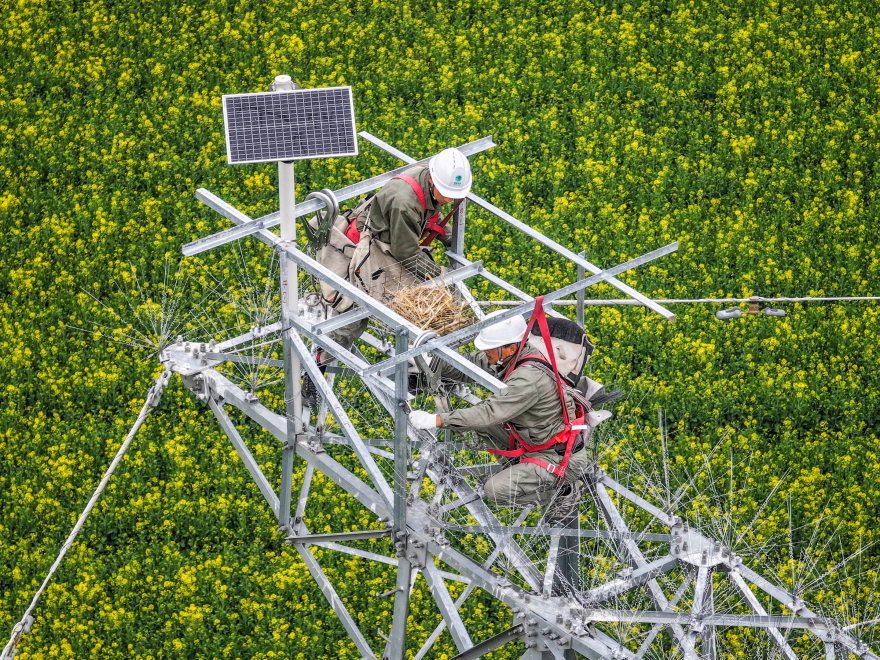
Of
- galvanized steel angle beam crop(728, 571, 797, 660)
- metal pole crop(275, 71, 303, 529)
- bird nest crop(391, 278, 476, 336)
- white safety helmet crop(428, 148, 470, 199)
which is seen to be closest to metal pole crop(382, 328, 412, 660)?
bird nest crop(391, 278, 476, 336)

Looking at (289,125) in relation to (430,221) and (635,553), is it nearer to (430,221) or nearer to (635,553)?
(430,221)

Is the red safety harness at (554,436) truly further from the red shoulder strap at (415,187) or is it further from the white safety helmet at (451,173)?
the red shoulder strap at (415,187)

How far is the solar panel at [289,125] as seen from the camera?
10664 mm

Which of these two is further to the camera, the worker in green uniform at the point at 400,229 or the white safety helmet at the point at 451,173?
the worker in green uniform at the point at 400,229

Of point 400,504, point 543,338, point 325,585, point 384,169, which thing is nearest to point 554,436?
point 543,338

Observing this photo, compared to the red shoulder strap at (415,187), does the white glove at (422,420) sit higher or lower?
lower

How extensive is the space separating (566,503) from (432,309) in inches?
69.6

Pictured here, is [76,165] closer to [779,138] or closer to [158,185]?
[158,185]

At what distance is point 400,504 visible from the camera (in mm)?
10656

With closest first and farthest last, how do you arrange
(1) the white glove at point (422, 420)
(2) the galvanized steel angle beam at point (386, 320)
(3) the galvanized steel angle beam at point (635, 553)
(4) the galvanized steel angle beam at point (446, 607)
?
1. (3) the galvanized steel angle beam at point (635, 553)
2. (2) the galvanized steel angle beam at point (386, 320)
3. (1) the white glove at point (422, 420)
4. (4) the galvanized steel angle beam at point (446, 607)

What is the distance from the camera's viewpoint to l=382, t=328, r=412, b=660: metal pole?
10.1 m

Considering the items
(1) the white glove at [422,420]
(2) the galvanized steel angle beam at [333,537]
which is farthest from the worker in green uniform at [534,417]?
(2) the galvanized steel angle beam at [333,537]

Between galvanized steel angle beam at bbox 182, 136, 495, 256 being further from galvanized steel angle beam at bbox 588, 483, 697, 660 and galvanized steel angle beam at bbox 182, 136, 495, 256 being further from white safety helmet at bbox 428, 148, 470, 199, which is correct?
galvanized steel angle beam at bbox 588, 483, 697, 660

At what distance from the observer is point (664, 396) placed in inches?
654
